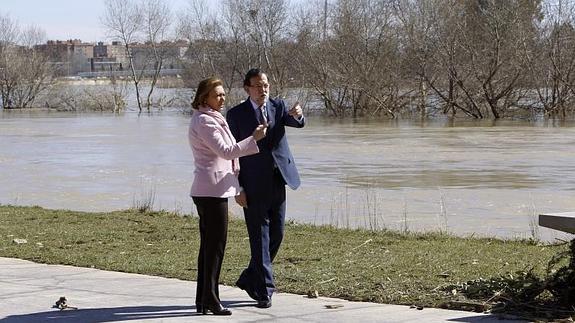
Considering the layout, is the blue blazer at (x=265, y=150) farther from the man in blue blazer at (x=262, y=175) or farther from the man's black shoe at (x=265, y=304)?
the man's black shoe at (x=265, y=304)

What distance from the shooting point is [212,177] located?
730 cm

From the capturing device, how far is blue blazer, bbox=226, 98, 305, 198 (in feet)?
24.9

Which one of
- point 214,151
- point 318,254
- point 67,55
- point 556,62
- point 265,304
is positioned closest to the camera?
point 214,151

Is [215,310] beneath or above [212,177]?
beneath

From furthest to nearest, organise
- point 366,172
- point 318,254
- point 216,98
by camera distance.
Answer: point 366,172, point 318,254, point 216,98

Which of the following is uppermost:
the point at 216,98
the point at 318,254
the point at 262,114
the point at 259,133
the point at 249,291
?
the point at 216,98

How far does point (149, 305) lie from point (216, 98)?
1.64 meters

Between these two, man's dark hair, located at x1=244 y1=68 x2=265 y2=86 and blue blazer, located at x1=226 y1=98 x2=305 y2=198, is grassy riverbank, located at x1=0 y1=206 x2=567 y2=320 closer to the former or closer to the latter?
blue blazer, located at x1=226 y1=98 x2=305 y2=198

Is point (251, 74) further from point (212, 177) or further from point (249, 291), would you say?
point (249, 291)

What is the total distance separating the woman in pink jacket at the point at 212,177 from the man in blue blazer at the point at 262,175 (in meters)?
0.21

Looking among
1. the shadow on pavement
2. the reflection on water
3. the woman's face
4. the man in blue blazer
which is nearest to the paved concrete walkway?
the shadow on pavement

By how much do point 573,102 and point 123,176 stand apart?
30611 mm

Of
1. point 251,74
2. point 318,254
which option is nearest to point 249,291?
point 251,74

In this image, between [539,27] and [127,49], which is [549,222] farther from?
[127,49]
